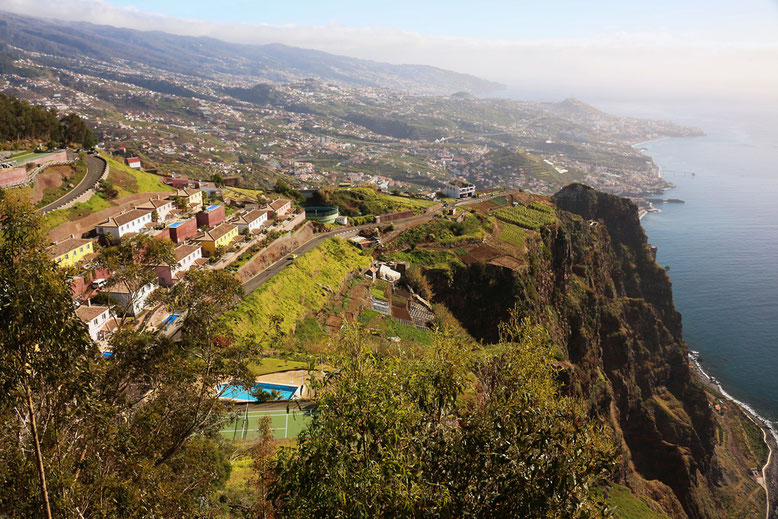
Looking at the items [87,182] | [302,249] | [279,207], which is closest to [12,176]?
[87,182]

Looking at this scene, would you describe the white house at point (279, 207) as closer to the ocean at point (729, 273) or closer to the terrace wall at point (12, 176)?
the terrace wall at point (12, 176)

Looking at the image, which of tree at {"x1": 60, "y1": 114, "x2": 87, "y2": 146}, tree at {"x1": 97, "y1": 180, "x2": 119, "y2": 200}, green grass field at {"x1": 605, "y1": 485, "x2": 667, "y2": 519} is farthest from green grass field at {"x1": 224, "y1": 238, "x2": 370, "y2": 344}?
tree at {"x1": 60, "y1": 114, "x2": 87, "y2": 146}

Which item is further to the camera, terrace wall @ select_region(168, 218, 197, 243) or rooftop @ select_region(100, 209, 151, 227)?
terrace wall @ select_region(168, 218, 197, 243)

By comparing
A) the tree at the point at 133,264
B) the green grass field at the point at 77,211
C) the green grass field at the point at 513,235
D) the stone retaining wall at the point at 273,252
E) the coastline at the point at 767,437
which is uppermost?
the tree at the point at 133,264

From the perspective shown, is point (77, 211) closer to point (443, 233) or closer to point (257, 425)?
point (257, 425)

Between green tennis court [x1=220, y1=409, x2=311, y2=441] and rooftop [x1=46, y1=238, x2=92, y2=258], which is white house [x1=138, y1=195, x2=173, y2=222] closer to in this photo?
rooftop [x1=46, y1=238, x2=92, y2=258]

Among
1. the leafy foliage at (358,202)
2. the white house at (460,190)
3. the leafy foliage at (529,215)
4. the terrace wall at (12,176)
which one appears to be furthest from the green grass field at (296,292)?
the white house at (460,190)
